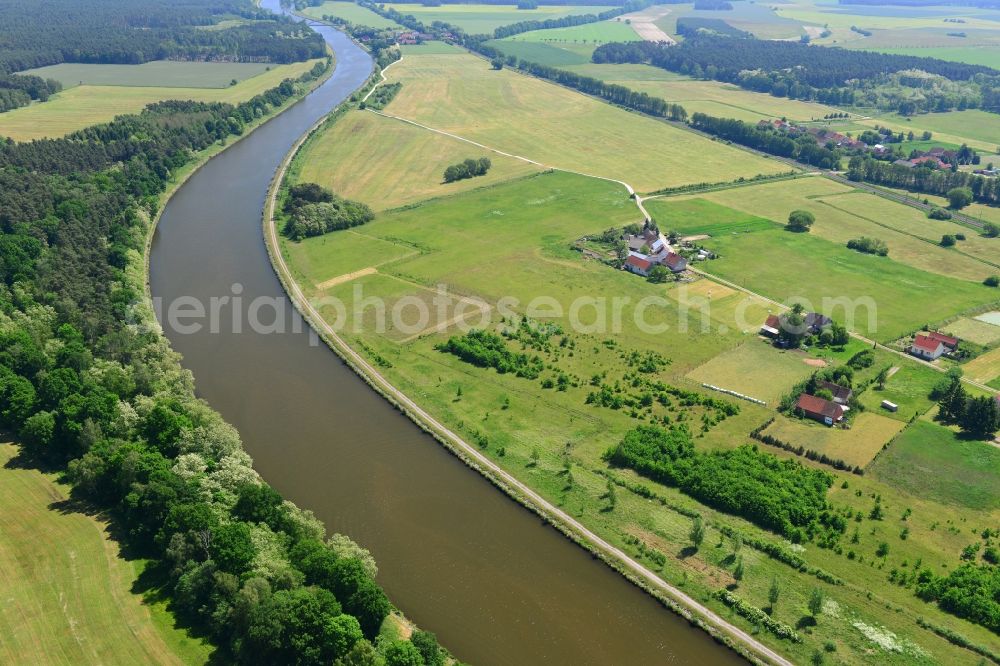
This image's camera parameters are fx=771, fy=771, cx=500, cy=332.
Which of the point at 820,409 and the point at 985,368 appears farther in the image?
the point at 985,368

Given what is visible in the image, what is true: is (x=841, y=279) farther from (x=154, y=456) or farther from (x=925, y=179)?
(x=154, y=456)

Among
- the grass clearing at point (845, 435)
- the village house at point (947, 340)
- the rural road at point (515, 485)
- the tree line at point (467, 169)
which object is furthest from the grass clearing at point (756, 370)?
the tree line at point (467, 169)

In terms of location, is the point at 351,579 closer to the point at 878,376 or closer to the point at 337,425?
the point at 337,425

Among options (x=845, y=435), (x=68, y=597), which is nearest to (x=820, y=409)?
(x=845, y=435)

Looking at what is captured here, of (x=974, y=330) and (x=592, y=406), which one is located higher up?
(x=974, y=330)

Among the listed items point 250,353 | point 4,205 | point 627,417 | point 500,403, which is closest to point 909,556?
point 627,417

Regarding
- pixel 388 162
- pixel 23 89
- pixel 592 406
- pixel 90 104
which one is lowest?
pixel 592 406

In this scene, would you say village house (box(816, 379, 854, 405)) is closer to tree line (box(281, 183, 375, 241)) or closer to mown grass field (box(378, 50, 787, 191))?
mown grass field (box(378, 50, 787, 191))
